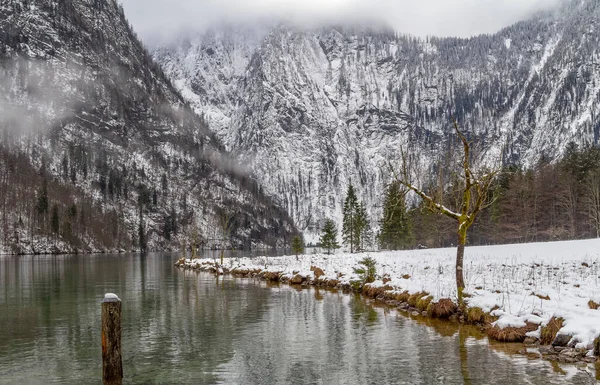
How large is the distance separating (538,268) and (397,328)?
664 inches

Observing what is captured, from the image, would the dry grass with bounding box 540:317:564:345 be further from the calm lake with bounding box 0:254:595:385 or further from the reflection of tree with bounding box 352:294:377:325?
the reflection of tree with bounding box 352:294:377:325

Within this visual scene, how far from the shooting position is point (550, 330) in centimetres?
1761

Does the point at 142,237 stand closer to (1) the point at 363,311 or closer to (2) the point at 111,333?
(1) the point at 363,311

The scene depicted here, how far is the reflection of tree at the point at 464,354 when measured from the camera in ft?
45.4

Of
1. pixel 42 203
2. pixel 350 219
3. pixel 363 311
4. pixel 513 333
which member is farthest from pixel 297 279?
pixel 42 203

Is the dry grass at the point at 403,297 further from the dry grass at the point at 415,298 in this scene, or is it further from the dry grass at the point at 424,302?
the dry grass at the point at 424,302

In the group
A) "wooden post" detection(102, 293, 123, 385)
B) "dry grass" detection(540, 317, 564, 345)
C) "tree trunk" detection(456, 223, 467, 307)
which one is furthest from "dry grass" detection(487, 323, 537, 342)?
"wooden post" detection(102, 293, 123, 385)

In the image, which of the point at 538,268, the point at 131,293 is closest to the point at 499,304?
the point at 538,268

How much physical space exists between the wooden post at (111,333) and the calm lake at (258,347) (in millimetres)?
1358

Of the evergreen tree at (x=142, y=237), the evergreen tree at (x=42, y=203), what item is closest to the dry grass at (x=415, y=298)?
the evergreen tree at (x=42, y=203)

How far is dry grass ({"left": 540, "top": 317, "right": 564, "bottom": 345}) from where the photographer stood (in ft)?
57.3

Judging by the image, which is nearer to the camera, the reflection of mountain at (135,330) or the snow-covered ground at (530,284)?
the reflection of mountain at (135,330)

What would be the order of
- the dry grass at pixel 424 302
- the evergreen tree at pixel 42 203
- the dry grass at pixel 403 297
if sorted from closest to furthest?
1. the dry grass at pixel 424 302
2. the dry grass at pixel 403 297
3. the evergreen tree at pixel 42 203

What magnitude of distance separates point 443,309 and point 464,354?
7337 mm
